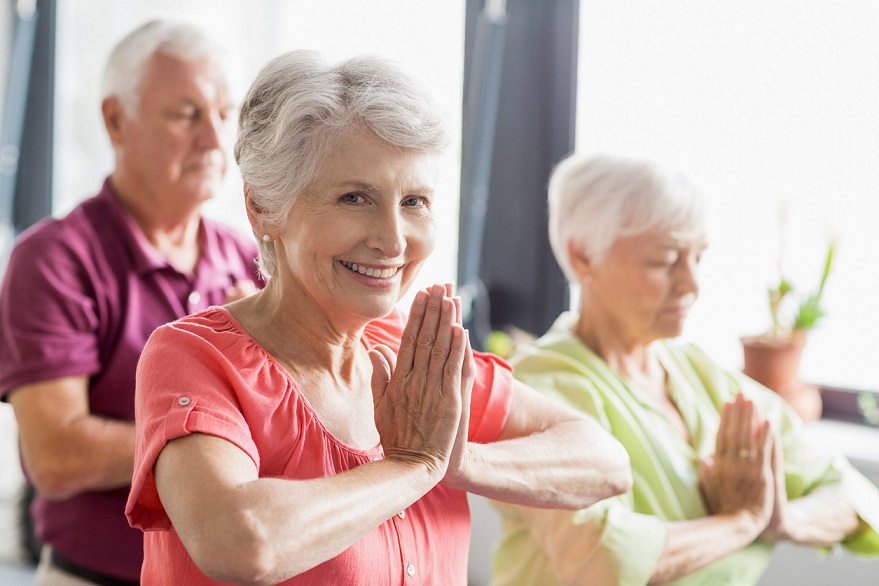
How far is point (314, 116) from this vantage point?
1.20 metres

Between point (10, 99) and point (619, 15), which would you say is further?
point (10, 99)

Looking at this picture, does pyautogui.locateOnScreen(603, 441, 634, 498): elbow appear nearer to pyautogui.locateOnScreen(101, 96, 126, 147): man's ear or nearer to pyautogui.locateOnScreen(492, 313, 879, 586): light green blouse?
pyautogui.locateOnScreen(492, 313, 879, 586): light green blouse

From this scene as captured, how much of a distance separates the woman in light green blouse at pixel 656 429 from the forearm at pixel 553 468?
0.81ft

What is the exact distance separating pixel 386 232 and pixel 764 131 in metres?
1.98

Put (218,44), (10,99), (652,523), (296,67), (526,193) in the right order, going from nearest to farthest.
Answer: (296,67)
(652,523)
(218,44)
(526,193)
(10,99)

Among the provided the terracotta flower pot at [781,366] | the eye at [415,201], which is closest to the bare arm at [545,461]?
the eye at [415,201]

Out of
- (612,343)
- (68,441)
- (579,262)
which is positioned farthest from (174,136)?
(612,343)

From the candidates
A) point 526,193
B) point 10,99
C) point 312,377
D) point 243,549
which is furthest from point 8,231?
point 243,549

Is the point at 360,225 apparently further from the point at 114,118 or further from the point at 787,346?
the point at 787,346

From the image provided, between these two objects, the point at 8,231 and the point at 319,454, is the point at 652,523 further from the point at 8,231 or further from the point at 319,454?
the point at 8,231

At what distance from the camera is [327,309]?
4.22 feet

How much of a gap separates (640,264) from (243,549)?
1228 mm

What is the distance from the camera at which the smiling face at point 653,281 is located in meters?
2.00

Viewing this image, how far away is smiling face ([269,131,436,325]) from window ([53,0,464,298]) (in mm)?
1617
